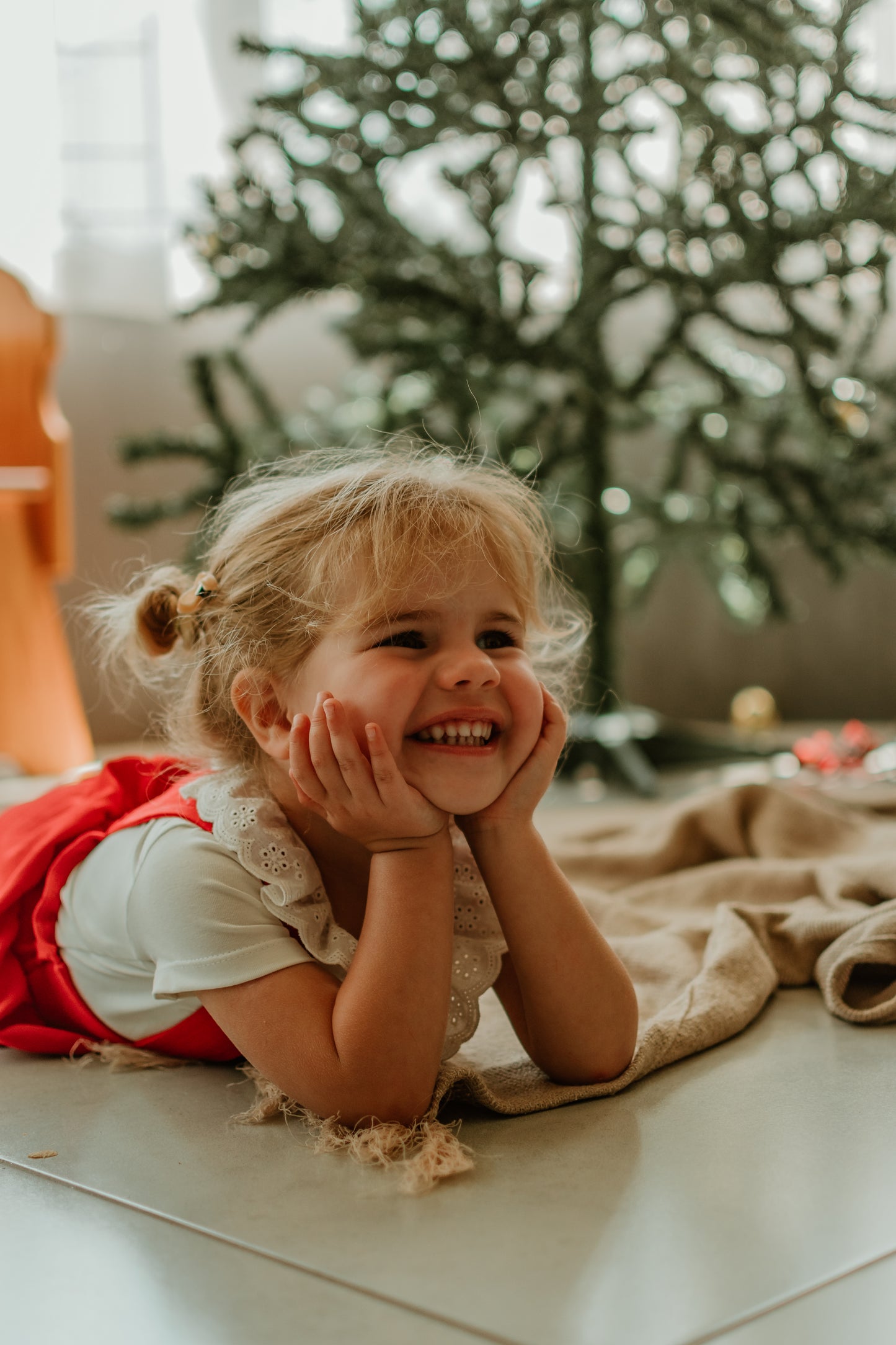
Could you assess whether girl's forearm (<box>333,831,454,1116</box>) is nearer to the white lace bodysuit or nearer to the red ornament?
the white lace bodysuit

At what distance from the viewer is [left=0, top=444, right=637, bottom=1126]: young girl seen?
716 millimetres

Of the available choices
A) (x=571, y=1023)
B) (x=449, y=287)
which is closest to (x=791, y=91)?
(x=449, y=287)

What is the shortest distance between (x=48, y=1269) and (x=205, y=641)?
1.37ft

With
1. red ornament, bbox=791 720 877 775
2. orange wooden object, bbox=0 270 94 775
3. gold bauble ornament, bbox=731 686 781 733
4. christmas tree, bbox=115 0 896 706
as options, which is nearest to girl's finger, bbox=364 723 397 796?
christmas tree, bbox=115 0 896 706

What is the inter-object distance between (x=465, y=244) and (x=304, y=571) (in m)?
1.38

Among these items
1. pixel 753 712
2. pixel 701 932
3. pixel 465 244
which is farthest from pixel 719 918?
pixel 753 712

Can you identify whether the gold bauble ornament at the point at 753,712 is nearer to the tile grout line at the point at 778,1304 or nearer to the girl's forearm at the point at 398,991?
the girl's forearm at the point at 398,991

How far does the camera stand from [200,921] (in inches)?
29.3

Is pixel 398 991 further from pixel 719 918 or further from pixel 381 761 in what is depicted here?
pixel 719 918

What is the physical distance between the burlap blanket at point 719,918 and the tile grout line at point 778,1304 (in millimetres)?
240

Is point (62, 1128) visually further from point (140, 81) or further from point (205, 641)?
point (140, 81)

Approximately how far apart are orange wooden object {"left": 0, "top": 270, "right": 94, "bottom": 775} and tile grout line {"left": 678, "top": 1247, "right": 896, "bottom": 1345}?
62.7 inches

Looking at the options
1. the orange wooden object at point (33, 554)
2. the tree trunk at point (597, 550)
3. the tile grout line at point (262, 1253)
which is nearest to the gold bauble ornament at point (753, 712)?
the tree trunk at point (597, 550)

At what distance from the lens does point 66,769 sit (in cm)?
195
